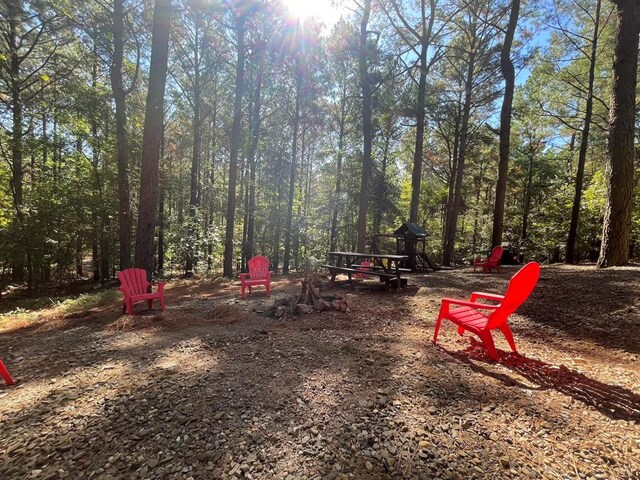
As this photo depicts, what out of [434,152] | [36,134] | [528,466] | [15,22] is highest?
[15,22]

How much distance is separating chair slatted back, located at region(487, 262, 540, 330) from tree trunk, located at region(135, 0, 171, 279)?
607 cm

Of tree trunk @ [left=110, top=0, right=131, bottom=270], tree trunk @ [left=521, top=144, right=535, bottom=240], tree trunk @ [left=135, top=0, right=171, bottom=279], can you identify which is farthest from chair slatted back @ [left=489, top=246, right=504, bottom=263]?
tree trunk @ [left=110, top=0, right=131, bottom=270]

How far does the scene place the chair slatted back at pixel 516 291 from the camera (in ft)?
8.34

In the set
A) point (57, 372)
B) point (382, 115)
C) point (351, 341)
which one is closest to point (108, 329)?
point (57, 372)

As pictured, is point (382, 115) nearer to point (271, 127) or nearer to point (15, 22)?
point (271, 127)

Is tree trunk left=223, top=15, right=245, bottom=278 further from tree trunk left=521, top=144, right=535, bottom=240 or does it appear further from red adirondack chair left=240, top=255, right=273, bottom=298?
tree trunk left=521, top=144, right=535, bottom=240

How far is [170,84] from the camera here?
519 inches

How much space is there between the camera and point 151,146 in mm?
5773

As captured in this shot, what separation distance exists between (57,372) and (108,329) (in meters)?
1.42

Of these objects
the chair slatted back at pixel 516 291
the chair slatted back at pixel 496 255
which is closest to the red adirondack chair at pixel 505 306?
the chair slatted back at pixel 516 291

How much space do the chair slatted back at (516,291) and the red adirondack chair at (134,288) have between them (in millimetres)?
4772

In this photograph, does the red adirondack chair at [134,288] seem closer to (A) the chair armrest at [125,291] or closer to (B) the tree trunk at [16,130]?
(A) the chair armrest at [125,291]

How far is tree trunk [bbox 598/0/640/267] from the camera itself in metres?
4.95

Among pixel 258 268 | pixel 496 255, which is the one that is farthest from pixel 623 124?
pixel 258 268
